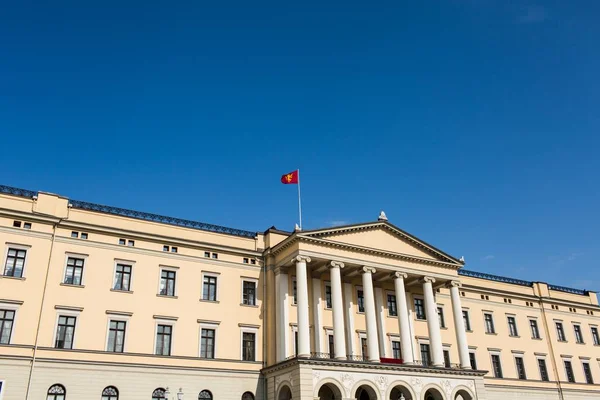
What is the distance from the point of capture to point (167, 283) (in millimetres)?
35344

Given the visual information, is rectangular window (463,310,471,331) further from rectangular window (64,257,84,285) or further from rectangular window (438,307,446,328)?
rectangular window (64,257,84,285)

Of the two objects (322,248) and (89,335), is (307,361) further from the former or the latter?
(89,335)

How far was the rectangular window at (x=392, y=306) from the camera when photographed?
41625 millimetres

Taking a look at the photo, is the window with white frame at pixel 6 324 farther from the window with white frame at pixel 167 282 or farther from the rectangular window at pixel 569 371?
A: the rectangular window at pixel 569 371

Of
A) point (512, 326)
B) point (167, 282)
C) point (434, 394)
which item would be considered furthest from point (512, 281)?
point (167, 282)

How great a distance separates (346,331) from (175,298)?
472 inches

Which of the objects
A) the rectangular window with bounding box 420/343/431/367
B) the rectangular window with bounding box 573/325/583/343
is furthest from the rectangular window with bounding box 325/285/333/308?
the rectangular window with bounding box 573/325/583/343

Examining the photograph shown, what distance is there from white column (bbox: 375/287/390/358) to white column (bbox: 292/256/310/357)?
→ 726 centimetres

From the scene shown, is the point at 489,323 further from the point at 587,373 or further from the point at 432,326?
the point at 587,373

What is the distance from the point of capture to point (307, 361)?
32562 mm

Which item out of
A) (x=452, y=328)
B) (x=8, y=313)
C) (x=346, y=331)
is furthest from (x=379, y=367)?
(x=8, y=313)

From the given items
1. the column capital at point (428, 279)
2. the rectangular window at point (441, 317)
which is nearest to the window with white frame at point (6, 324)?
the column capital at point (428, 279)

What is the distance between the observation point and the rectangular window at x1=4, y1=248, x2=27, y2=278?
1208 inches

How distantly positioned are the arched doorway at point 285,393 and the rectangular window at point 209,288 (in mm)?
7145
